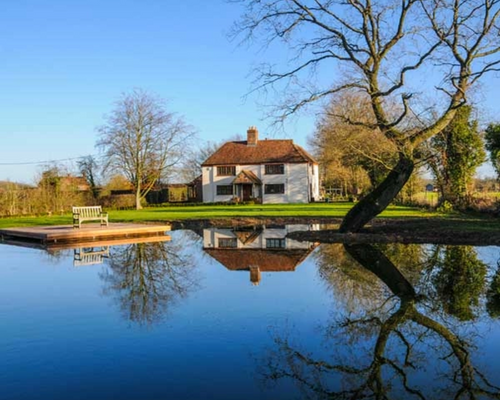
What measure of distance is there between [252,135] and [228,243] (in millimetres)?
31842

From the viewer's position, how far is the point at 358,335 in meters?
5.70

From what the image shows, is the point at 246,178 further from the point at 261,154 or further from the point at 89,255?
the point at 89,255

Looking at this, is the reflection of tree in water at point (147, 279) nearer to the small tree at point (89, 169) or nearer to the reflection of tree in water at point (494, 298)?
the reflection of tree in water at point (494, 298)

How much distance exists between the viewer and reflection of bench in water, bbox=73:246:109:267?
11750mm

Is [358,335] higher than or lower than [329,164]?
lower

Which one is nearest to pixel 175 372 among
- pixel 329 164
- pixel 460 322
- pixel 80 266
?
pixel 460 322

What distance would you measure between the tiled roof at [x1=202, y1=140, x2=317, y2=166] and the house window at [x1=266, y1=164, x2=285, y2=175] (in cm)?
45

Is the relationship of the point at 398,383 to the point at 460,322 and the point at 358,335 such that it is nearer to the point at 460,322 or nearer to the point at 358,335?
the point at 358,335

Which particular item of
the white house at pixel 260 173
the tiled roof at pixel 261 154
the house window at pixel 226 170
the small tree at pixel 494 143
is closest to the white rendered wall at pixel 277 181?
the white house at pixel 260 173

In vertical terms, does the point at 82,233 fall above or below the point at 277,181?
below

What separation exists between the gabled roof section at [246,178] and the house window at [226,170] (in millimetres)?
1146

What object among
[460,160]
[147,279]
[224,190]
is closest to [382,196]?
[147,279]

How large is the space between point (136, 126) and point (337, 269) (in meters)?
33.1

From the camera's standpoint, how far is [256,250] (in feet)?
43.5
